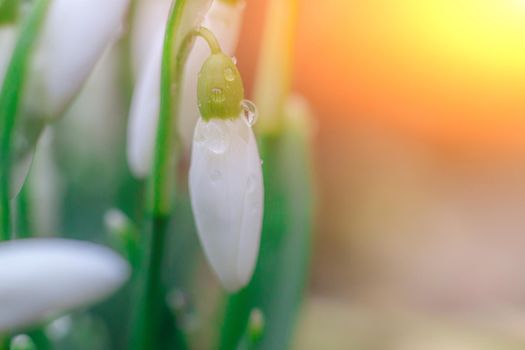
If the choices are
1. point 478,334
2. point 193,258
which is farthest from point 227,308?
point 478,334

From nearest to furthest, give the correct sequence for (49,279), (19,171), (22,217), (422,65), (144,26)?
(49,279) < (19,171) < (22,217) < (144,26) < (422,65)

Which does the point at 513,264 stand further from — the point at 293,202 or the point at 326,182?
the point at 293,202

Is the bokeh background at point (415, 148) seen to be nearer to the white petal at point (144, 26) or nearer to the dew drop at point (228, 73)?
the white petal at point (144, 26)

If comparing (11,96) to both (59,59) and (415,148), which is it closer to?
(59,59)

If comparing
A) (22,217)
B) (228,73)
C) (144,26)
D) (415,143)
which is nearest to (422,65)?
(415,143)

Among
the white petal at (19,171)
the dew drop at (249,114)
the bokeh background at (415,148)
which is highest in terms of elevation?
the dew drop at (249,114)

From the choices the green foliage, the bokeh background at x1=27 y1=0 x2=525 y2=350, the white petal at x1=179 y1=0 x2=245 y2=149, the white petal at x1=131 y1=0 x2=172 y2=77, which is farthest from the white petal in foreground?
the bokeh background at x1=27 y1=0 x2=525 y2=350

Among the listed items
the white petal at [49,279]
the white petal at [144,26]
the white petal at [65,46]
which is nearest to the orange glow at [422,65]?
the white petal at [144,26]
